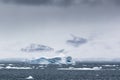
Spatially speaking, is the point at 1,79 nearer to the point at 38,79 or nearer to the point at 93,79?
the point at 38,79

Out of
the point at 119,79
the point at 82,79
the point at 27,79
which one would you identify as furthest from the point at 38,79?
the point at 119,79

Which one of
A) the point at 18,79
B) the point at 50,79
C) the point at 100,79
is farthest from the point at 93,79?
the point at 18,79

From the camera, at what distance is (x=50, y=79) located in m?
135

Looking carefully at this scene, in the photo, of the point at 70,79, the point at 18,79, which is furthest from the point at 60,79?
the point at 18,79

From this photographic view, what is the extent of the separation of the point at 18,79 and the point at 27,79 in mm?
2380

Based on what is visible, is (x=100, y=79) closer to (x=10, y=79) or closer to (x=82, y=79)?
(x=82, y=79)

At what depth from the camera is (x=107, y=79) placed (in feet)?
444

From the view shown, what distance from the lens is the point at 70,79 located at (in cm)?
13638

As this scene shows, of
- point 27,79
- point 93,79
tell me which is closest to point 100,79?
point 93,79

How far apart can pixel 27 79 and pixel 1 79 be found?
6.67 m

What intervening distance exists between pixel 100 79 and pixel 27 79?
741 inches

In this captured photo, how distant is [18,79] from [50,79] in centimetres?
827

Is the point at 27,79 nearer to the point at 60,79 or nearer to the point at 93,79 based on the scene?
the point at 60,79

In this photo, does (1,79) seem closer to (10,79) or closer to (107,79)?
(10,79)
